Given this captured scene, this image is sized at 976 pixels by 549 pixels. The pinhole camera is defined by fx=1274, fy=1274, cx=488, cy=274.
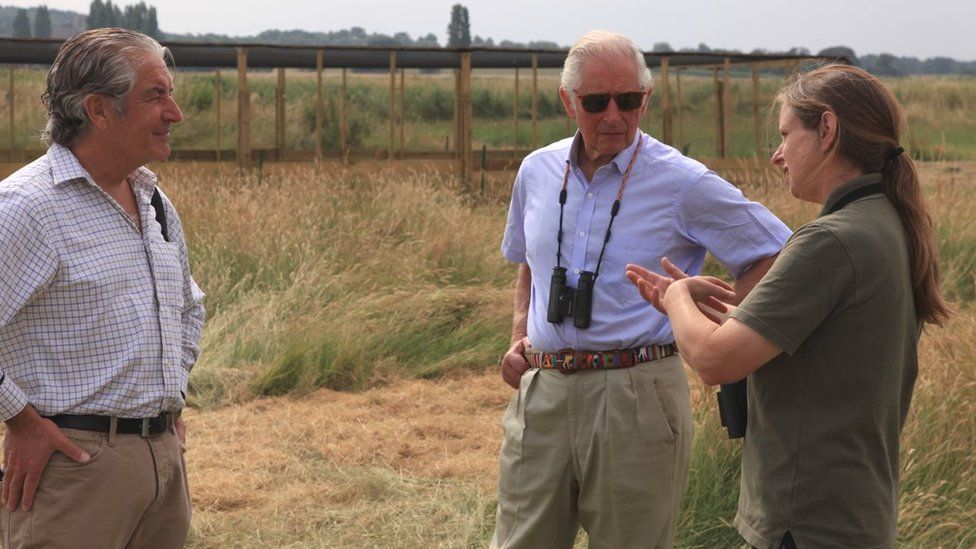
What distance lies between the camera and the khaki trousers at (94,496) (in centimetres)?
286

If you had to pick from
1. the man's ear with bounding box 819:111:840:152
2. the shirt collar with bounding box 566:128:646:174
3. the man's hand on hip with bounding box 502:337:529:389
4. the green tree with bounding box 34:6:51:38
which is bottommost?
the man's hand on hip with bounding box 502:337:529:389

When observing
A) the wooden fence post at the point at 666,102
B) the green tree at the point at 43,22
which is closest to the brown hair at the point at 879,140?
the wooden fence post at the point at 666,102

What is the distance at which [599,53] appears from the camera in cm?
338

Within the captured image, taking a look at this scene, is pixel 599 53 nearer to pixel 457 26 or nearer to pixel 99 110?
pixel 99 110

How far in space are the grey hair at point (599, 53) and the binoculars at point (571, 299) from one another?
1.69 feet

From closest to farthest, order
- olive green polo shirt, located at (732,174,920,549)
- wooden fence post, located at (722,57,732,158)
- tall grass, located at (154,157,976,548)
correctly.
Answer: olive green polo shirt, located at (732,174,920,549)
tall grass, located at (154,157,976,548)
wooden fence post, located at (722,57,732,158)

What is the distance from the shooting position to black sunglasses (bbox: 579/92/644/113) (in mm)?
3330

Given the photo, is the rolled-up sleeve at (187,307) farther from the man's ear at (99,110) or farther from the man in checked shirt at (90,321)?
the man's ear at (99,110)

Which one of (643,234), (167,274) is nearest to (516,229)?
(643,234)

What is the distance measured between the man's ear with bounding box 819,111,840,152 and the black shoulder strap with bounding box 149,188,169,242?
1616 millimetres

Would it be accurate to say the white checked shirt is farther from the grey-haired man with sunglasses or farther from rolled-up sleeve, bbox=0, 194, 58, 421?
the grey-haired man with sunglasses

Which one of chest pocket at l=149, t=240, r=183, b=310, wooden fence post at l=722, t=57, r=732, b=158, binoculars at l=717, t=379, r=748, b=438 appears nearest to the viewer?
binoculars at l=717, t=379, r=748, b=438

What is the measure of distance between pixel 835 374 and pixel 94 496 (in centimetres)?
165

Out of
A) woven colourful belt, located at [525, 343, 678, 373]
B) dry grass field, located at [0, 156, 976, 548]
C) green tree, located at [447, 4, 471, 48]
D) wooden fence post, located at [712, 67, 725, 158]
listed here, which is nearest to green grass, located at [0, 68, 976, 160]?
wooden fence post, located at [712, 67, 725, 158]
